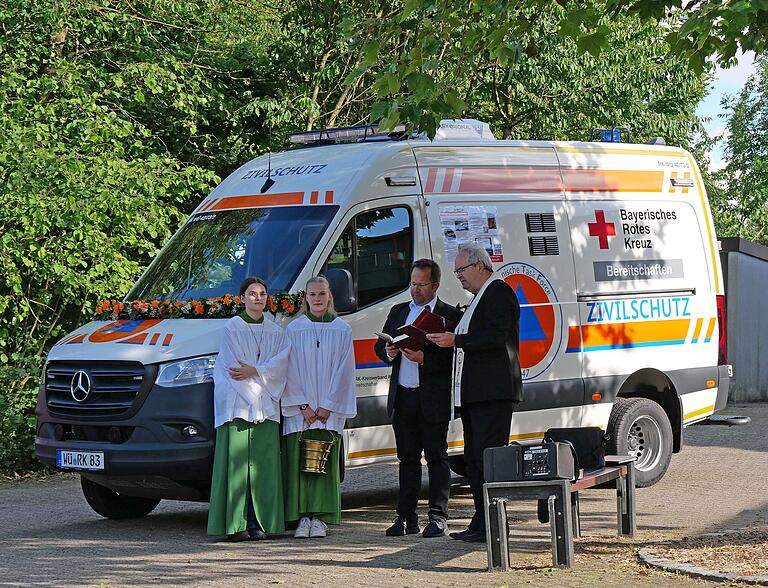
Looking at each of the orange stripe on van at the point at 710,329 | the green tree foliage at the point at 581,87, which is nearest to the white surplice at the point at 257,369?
the orange stripe on van at the point at 710,329

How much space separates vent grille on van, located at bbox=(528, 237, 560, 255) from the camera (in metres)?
11.1

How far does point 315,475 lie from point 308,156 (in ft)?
9.41

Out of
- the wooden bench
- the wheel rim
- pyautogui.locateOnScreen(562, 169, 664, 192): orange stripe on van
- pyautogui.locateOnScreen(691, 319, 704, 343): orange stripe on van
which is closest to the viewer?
the wooden bench

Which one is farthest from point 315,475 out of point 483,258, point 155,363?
point 483,258

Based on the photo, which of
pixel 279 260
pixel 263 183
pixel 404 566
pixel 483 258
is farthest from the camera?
pixel 263 183

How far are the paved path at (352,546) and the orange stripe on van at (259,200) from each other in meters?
2.61

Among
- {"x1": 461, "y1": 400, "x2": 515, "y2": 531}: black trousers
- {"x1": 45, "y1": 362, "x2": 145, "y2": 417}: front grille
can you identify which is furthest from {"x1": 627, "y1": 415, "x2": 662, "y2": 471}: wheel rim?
{"x1": 45, "y1": 362, "x2": 145, "y2": 417}: front grille

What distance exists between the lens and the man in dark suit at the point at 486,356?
881 cm

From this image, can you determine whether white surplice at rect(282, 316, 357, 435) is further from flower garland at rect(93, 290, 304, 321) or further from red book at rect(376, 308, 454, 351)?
red book at rect(376, 308, 454, 351)

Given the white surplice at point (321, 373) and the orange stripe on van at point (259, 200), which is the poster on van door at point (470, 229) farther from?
the white surplice at point (321, 373)

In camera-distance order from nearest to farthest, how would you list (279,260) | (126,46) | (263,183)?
(279,260) < (263,183) < (126,46)

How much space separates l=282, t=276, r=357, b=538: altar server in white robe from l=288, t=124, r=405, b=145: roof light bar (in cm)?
223

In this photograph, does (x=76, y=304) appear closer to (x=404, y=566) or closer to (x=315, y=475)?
(x=315, y=475)

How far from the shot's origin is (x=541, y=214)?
11273mm
